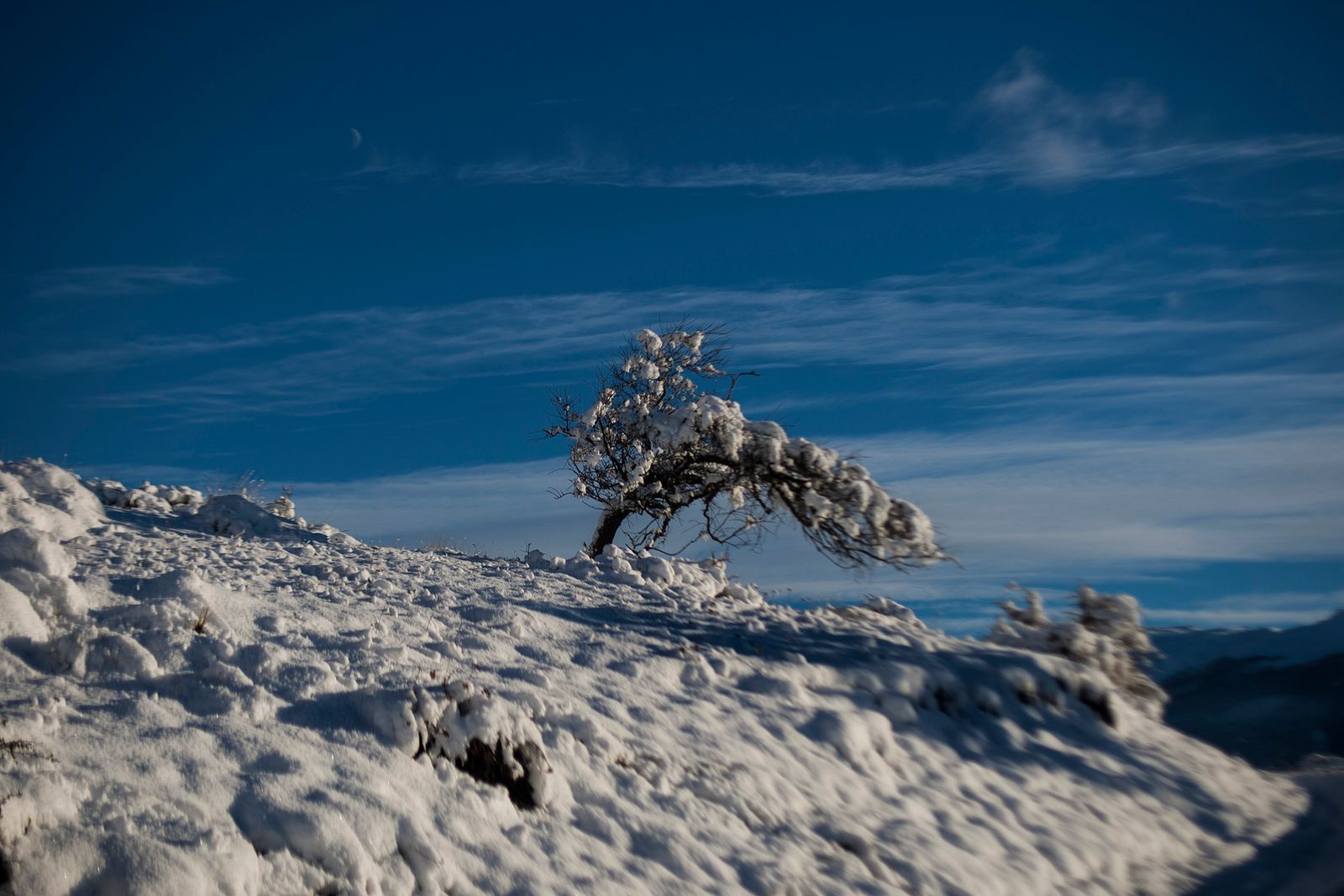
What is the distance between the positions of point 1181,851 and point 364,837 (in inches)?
224

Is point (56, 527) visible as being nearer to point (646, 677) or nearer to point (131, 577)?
point (131, 577)

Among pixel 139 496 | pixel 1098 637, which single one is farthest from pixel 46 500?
pixel 1098 637

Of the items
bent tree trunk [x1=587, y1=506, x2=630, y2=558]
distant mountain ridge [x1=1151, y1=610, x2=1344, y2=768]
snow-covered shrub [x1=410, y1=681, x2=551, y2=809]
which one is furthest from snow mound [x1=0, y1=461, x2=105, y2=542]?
distant mountain ridge [x1=1151, y1=610, x2=1344, y2=768]

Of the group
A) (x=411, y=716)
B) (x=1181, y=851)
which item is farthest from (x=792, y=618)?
(x=411, y=716)

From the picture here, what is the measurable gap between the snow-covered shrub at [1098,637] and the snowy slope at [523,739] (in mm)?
717

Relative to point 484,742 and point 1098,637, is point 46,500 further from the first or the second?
point 1098,637

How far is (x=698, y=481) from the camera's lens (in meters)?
13.9

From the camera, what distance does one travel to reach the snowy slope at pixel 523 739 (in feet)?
11.5

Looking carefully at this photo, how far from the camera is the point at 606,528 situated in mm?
14312

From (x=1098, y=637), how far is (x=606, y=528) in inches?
286

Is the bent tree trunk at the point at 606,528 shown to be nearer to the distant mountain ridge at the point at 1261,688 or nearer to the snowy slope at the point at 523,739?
the snowy slope at the point at 523,739

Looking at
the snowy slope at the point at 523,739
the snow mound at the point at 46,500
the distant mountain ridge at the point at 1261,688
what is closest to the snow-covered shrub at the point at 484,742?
the snowy slope at the point at 523,739

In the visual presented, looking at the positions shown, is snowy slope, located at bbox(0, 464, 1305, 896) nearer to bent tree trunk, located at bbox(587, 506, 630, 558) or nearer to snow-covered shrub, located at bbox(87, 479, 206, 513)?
snow-covered shrub, located at bbox(87, 479, 206, 513)

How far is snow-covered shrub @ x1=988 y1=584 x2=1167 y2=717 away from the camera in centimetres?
918
